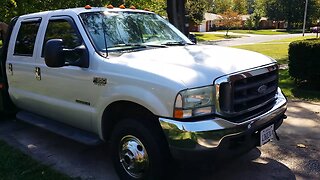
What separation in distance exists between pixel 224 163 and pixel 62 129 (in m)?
2.11

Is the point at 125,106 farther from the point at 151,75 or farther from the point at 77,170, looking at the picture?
the point at 77,170

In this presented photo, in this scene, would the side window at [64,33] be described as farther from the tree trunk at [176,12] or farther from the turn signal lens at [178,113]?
the tree trunk at [176,12]

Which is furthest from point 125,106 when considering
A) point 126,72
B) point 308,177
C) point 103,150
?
point 308,177

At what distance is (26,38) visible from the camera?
18.2ft

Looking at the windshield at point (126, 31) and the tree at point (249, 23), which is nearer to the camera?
the windshield at point (126, 31)

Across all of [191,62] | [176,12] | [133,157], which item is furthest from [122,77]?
[176,12]

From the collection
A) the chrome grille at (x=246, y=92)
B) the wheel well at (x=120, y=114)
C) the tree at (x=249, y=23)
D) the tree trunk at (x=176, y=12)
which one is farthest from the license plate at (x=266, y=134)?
the tree at (x=249, y=23)

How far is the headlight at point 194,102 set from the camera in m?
3.45

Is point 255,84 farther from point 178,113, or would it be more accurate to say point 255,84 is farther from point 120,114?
point 120,114

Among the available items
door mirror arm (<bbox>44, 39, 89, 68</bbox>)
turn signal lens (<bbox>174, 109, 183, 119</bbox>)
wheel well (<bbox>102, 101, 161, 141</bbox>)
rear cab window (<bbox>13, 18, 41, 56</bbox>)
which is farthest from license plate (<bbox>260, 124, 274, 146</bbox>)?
rear cab window (<bbox>13, 18, 41, 56</bbox>)

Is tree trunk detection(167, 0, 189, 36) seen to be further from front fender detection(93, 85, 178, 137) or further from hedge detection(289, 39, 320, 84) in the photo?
front fender detection(93, 85, 178, 137)

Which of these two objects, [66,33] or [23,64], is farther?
[23,64]

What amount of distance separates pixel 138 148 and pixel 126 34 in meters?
1.54

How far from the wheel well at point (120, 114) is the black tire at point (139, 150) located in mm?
74
